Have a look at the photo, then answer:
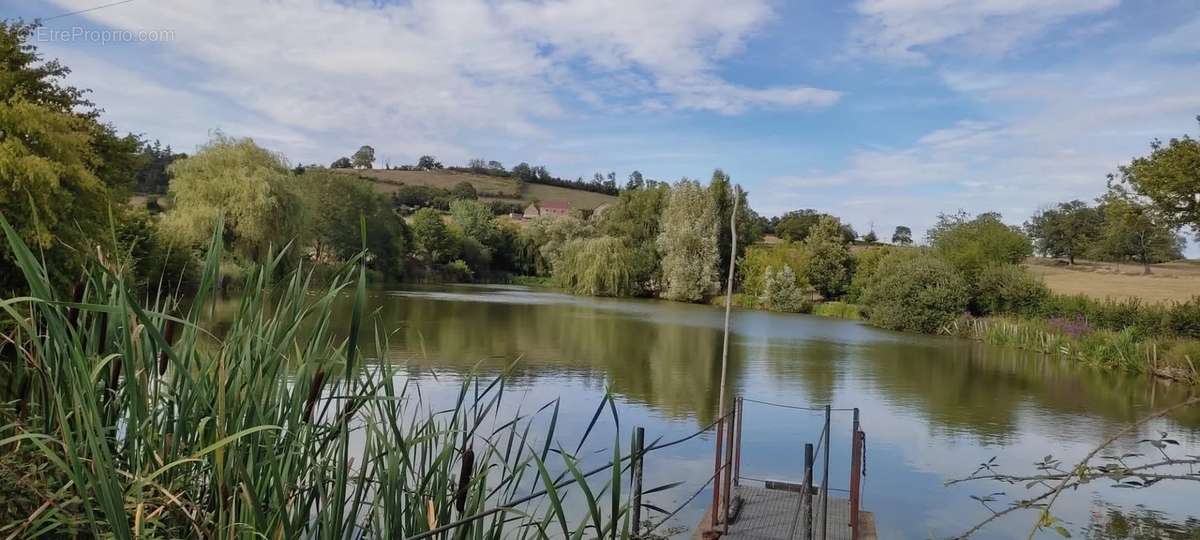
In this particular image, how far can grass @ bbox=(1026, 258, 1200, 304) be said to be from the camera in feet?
85.1

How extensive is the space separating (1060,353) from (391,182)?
54640 mm

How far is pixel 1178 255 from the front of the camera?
132 feet

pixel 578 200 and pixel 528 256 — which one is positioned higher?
pixel 578 200

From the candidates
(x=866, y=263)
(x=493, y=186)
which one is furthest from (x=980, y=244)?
(x=493, y=186)

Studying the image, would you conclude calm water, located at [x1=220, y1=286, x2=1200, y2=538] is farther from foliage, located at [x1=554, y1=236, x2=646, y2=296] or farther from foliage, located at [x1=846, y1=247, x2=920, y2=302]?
foliage, located at [x1=554, y1=236, x2=646, y2=296]

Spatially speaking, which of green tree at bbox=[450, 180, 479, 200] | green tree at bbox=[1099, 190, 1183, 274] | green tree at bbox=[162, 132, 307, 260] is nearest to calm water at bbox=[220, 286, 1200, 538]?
green tree at bbox=[162, 132, 307, 260]

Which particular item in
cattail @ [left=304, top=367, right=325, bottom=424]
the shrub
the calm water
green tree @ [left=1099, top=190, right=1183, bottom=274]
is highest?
green tree @ [left=1099, top=190, right=1183, bottom=274]

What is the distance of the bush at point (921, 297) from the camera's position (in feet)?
78.8

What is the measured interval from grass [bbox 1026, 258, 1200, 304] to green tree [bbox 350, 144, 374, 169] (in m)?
56.9

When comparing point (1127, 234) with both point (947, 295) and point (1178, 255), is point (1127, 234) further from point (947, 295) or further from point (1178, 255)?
point (947, 295)

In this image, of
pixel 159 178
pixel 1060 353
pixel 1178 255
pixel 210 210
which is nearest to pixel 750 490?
pixel 1060 353

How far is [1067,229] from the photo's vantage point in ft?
145

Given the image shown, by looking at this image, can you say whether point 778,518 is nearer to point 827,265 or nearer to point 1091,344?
point 1091,344

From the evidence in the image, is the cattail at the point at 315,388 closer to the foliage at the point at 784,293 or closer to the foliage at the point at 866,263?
the foliage at the point at 866,263
